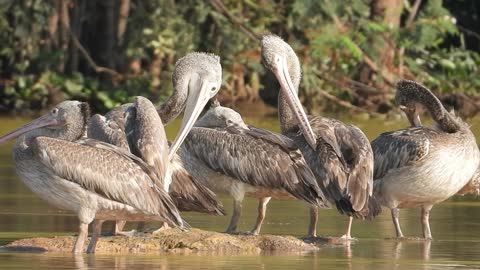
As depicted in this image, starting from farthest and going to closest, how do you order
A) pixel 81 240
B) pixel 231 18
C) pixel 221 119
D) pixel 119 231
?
pixel 231 18 < pixel 221 119 < pixel 119 231 < pixel 81 240

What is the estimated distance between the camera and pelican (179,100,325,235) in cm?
1280

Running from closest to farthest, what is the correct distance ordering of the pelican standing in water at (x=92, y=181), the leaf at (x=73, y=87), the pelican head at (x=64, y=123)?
1. the pelican standing in water at (x=92, y=181)
2. the pelican head at (x=64, y=123)
3. the leaf at (x=73, y=87)

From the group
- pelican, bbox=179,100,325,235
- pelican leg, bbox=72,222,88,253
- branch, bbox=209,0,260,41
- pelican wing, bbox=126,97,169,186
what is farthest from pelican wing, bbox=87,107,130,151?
branch, bbox=209,0,260,41

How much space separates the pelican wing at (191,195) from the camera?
496 inches

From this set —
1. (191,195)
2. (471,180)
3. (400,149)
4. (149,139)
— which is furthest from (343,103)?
(149,139)

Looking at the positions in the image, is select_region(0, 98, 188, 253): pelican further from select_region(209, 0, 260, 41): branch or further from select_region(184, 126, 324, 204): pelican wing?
select_region(209, 0, 260, 41): branch

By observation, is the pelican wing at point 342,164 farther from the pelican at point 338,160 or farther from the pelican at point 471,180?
the pelican at point 471,180

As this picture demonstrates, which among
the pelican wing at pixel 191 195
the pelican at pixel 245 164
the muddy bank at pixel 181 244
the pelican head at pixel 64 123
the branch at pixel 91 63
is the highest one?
the branch at pixel 91 63

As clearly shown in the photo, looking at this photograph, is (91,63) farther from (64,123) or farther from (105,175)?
(105,175)

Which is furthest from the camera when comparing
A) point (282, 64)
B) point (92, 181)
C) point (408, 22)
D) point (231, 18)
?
point (408, 22)

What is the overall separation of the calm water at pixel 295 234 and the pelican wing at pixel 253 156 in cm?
50

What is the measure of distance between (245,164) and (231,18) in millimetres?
13378

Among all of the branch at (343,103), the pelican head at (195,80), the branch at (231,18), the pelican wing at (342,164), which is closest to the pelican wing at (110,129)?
the pelican head at (195,80)

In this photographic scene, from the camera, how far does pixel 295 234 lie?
13.0 meters
